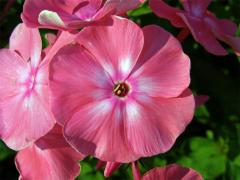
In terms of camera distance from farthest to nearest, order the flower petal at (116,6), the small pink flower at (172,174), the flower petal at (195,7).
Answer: the flower petal at (195,7) < the small pink flower at (172,174) < the flower petal at (116,6)

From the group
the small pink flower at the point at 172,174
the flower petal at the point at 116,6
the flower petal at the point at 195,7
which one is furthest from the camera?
the flower petal at the point at 195,7

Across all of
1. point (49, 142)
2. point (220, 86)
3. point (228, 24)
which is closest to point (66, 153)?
point (49, 142)

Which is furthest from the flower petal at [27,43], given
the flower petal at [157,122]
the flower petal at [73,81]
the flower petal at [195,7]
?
the flower petal at [195,7]

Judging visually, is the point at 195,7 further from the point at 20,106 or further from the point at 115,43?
the point at 20,106

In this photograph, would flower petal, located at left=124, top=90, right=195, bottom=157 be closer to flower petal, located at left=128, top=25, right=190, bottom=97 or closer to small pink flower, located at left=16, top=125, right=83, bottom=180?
flower petal, located at left=128, top=25, right=190, bottom=97

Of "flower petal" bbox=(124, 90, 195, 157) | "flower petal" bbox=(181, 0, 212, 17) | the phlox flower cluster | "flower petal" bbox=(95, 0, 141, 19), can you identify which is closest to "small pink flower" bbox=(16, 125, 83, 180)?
the phlox flower cluster

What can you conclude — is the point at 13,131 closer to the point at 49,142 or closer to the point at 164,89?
the point at 49,142

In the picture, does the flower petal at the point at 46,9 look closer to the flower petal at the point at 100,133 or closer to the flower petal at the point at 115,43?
the flower petal at the point at 115,43
